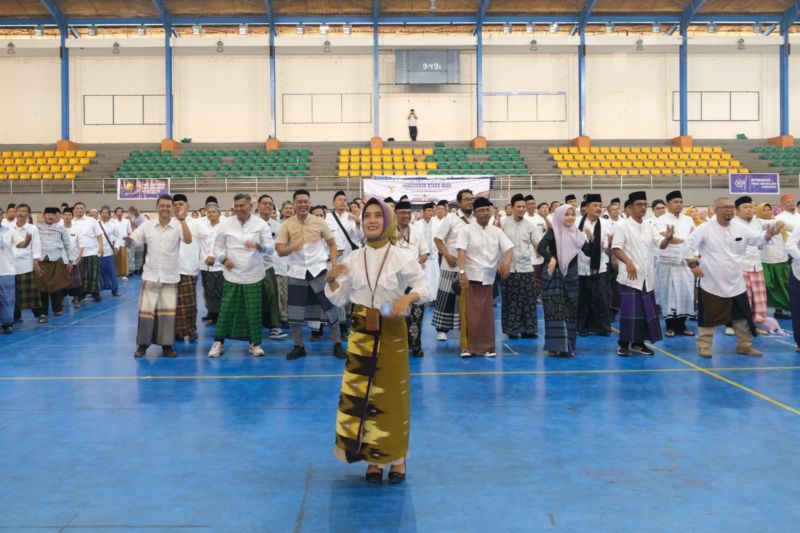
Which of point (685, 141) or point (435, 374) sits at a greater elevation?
point (685, 141)

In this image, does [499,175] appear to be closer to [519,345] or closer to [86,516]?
[519,345]

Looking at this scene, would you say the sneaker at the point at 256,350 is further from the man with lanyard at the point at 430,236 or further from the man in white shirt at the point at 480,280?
the man with lanyard at the point at 430,236

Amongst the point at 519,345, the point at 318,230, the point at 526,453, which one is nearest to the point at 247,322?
the point at 318,230

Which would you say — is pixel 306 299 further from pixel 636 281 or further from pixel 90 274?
pixel 90 274

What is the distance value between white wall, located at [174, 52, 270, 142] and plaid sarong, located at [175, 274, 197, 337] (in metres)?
17.3

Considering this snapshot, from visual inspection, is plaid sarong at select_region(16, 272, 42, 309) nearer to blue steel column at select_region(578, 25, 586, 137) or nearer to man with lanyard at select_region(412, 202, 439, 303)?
man with lanyard at select_region(412, 202, 439, 303)

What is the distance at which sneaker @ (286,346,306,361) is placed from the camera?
6250mm

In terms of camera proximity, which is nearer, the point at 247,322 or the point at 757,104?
the point at 247,322

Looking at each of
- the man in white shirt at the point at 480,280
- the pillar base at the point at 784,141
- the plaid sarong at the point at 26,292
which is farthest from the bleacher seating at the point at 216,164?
the pillar base at the point at 784,141

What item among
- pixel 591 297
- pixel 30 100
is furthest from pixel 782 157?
pixel 30 100

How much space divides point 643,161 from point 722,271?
16684 mm

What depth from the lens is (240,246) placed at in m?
6.20

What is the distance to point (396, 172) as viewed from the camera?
20391mm

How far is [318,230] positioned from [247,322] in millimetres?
1121
